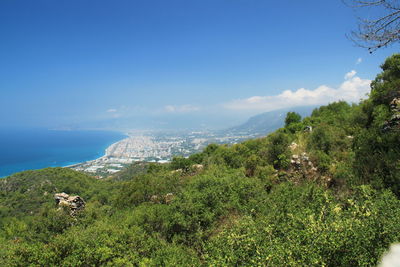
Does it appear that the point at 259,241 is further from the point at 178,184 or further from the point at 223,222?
the point at 178,184

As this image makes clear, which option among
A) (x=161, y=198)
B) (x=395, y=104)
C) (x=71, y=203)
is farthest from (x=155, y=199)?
Answer: (x=395, y=104)

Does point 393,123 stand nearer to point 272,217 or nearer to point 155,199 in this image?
point 272,217

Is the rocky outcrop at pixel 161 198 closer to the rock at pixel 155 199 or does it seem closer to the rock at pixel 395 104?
the rock at pixel 155 199

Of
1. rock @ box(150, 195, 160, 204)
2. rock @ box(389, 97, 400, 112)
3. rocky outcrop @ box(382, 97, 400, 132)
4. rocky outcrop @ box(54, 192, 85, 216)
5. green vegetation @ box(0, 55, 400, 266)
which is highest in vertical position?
rock @ box(389, 97, 400, 112)

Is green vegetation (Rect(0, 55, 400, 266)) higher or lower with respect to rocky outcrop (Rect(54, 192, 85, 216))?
higher

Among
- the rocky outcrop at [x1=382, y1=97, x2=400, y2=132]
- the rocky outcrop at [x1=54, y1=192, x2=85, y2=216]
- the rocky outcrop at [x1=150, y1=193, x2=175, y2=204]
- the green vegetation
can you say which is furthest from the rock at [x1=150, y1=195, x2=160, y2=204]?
the rocky outcrop at [x1=382, y1=97, x2=400, y2=132]

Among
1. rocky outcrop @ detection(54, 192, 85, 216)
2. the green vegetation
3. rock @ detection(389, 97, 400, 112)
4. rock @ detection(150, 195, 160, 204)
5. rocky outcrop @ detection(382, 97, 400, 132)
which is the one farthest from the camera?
rocky outcrop @ detection(54, 192, 85, 216)

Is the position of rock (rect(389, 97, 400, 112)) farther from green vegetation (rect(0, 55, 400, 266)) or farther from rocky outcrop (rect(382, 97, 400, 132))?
rocky outcrop (rect(382, 97, 400, 132))

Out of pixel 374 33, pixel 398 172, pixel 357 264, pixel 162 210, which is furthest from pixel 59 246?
→ pixel 398 172

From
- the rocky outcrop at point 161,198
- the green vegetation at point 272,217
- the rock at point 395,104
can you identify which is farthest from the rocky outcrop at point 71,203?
the rock at point 395,104
